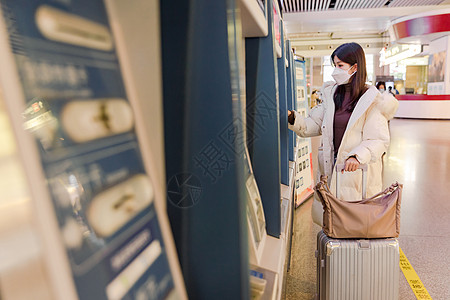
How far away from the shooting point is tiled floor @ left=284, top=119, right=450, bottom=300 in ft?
8.67

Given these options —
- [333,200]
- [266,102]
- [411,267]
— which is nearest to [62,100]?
[266,102]

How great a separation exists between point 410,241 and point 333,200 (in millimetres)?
1851

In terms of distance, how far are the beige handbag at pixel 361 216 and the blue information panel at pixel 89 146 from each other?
151 cm

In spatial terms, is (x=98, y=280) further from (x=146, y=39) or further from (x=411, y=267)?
(x=411, y=267)

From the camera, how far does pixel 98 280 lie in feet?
1.47

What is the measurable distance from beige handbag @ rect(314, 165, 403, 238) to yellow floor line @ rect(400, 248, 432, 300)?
0.77 meters

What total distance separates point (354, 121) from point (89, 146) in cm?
218

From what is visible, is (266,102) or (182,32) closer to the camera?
(182,32)

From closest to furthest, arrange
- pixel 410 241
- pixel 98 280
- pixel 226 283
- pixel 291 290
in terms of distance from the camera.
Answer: pixel 98 280 → pixel 226 283 → pixel 291 290 → pixel 410 241

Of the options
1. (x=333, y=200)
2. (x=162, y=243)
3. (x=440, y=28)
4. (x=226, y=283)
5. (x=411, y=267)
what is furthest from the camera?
(x=440, y=28)

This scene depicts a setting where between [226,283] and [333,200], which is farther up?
[226,283]

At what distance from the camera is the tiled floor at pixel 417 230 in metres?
2.64

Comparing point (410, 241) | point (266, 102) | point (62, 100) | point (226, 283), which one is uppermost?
point (62, 100)

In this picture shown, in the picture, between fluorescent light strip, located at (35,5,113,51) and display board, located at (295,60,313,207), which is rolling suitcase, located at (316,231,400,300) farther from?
display board, located at (295,60,313,207)
